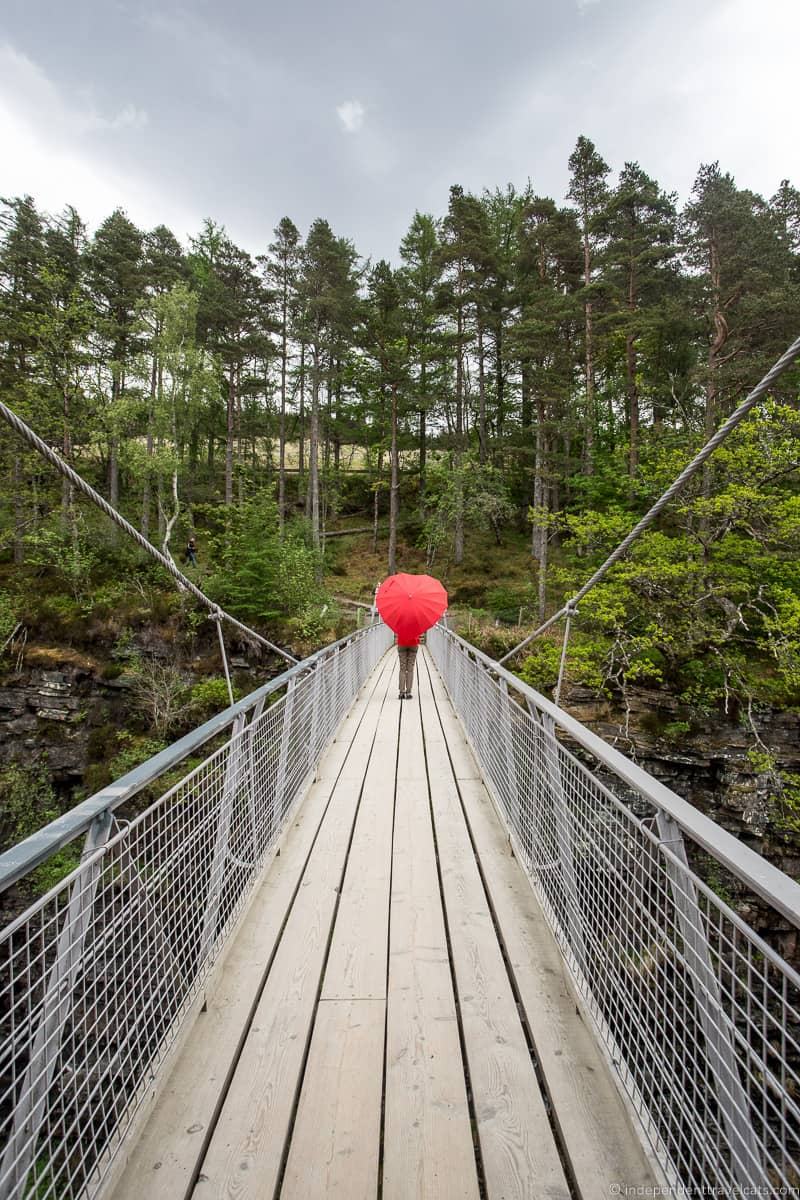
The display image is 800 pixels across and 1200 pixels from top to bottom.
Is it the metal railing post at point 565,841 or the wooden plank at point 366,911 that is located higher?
the metal railing post at point 565,841

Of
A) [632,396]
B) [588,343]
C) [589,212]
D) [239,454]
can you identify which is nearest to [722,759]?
[632,396]

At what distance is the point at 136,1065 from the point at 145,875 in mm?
491

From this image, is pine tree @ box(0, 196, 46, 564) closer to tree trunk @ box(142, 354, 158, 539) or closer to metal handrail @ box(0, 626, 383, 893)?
tree trunk @ box(142, 354, 158, 539)

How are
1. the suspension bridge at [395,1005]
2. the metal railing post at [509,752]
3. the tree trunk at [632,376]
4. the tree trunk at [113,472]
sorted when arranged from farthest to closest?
the tree trunk at [113,472]
the tree trunk at [632,376]
the metal railing post at [509,752]
the suspension bridge at [395,1005]

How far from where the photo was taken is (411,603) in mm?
5883

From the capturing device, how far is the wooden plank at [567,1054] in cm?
126

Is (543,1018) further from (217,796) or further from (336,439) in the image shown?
(336,439)

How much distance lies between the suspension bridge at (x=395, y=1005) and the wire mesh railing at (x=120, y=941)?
0.04 ft

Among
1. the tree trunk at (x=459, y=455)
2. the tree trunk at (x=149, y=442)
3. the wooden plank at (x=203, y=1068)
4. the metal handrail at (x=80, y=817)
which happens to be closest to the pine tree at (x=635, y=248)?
the tree trunk at (x=459, y=455)

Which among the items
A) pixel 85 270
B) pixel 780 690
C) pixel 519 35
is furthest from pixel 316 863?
pixel 85 270

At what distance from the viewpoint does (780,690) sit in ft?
29.2

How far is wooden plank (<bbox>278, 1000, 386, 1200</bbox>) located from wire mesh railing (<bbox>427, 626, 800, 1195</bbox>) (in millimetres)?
748

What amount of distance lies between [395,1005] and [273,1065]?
0.45 m

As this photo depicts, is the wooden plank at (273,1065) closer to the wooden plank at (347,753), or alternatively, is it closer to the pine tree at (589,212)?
the wooden plank at (347,753)
